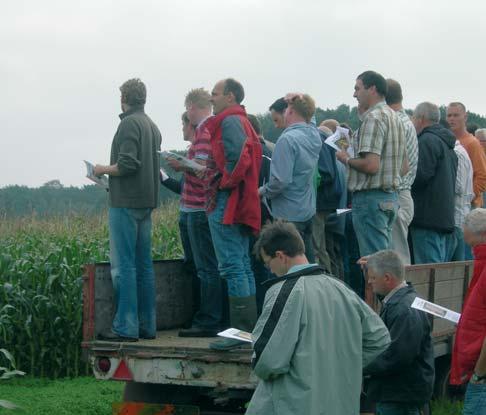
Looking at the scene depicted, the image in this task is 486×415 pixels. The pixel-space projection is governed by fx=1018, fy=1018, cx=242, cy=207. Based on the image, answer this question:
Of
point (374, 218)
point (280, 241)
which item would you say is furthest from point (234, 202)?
point (280, 241)

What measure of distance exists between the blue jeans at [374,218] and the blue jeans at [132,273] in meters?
1.66

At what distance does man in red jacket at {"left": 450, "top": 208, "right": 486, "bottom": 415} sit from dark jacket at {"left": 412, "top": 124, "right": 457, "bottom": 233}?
289 centimetres

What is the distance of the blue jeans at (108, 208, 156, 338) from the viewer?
24.5ft

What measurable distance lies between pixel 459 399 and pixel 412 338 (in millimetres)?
3611

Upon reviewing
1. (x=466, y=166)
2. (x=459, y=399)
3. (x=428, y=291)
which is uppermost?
(x=466, y=166)

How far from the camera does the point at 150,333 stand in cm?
768

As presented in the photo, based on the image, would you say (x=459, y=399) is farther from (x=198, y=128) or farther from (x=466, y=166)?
(x=198, y=128)

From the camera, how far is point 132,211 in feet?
25.4

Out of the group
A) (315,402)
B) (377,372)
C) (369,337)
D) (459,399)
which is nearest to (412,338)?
(377,372)

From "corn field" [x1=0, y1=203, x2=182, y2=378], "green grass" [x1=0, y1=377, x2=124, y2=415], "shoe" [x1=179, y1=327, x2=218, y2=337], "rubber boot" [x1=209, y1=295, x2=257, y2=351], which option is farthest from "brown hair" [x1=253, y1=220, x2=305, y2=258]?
"corn field" [x1=0, y1=203, x2=182, y2=378]

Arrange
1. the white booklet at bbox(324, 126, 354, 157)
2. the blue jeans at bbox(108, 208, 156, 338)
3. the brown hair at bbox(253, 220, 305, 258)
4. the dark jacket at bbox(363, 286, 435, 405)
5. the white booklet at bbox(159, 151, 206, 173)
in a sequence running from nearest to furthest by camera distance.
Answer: the brown hair at bbox(253, 220, 305, 258) → the dark jacket at bbox(363, 286, 435, 405) → the blue jeans at bbox(108, 208, 156, 338) → the white booklet at bbox(159, 151, 206, 173) → the white booklet at bbox(324, 126, 354, 157)

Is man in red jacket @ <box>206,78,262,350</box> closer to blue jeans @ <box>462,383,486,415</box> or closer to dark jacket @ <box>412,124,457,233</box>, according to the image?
blue jeans @ <box>462,383,486,415</box>

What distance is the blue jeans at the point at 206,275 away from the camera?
7.86 m

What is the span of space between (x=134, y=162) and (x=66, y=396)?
3163 millimetres
